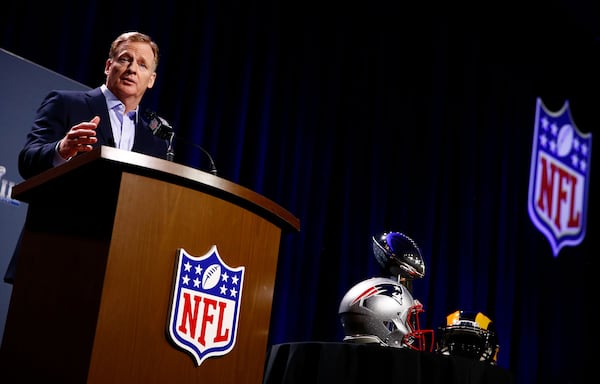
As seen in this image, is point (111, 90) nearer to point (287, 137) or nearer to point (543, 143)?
point (287, 137)

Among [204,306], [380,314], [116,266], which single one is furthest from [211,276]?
[380,314]

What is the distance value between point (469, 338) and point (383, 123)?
236 centimetres

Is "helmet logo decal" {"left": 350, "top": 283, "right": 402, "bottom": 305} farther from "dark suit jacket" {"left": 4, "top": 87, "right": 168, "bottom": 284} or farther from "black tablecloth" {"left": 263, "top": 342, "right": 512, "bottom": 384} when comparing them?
"dark suit jacket" {"left": 4, "top": 87, "right": 168, "bottom": 284}

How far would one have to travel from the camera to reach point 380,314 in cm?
245

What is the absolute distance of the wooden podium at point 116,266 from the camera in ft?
4.29

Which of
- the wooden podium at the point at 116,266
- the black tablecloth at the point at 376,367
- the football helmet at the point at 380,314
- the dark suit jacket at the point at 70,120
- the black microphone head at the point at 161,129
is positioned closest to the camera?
the wooden podium at the point at 116,266

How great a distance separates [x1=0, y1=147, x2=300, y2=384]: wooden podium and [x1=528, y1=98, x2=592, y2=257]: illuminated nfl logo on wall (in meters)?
4.55

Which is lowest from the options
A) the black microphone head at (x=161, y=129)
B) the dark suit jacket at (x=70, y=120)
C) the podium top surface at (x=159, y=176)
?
the podium top surface at (x=159, y=176)

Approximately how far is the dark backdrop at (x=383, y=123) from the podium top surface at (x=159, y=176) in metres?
1.81

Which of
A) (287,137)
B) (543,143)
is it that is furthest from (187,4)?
(543,143)

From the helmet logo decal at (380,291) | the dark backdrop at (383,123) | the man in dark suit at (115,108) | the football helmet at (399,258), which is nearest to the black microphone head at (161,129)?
the man in dark suit at (115,108)

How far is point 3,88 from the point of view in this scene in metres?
2.45

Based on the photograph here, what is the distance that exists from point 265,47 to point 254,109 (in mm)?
354

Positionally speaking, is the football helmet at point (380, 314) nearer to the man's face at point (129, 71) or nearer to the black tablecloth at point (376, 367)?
the black tablecloth at point (376, 367)
